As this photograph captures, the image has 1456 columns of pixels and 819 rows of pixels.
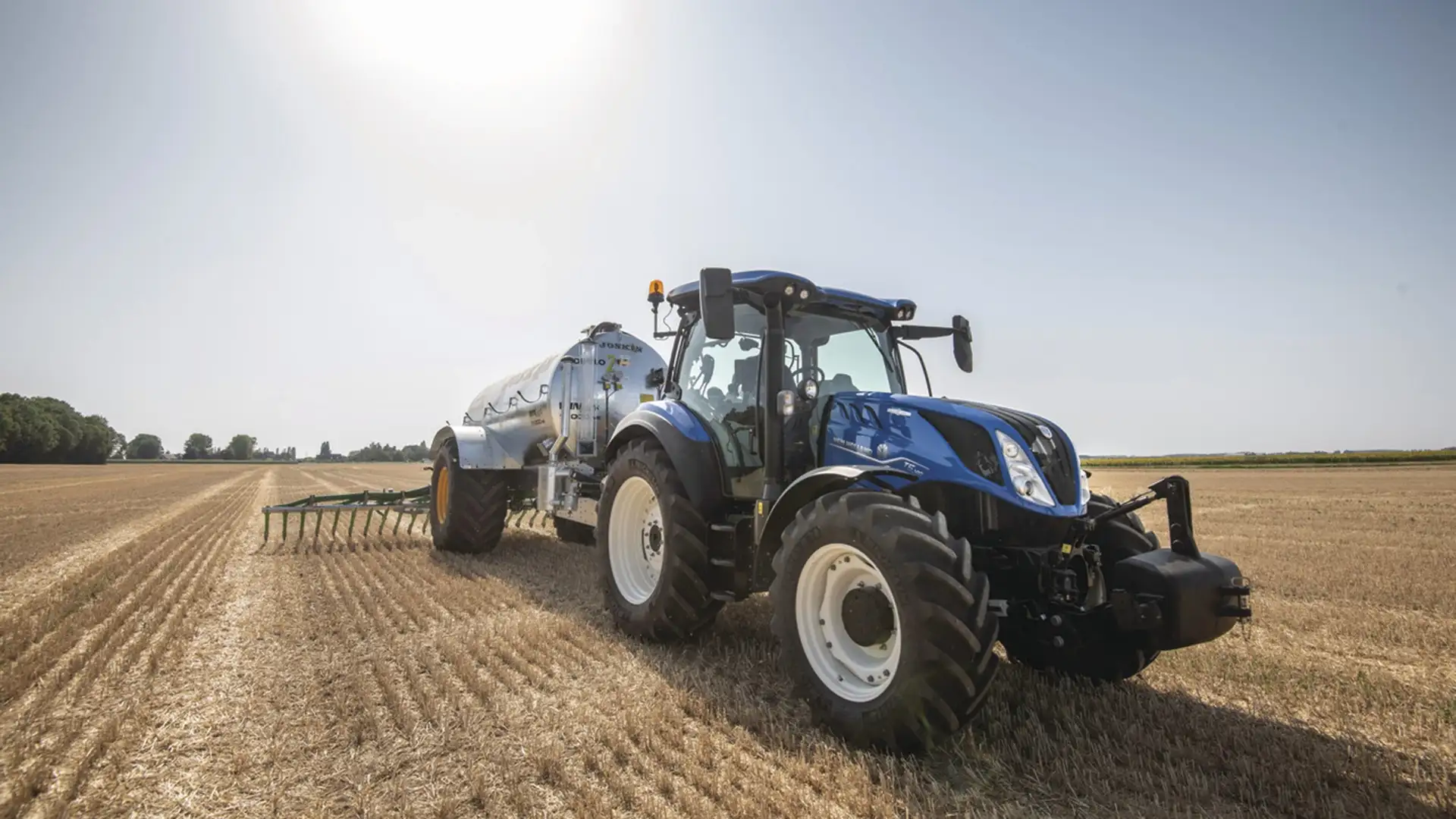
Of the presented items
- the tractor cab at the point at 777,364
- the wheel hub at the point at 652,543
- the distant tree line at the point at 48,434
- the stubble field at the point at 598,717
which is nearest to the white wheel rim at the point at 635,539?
the wheel hub at the point at 652,543

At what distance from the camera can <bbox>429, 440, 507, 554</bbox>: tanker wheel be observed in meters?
8.85

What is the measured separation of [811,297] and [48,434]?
280 feet

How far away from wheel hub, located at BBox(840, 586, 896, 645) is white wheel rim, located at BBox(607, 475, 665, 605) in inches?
92.3

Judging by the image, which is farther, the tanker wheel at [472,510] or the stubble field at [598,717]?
the tanker wheel at [472,510]

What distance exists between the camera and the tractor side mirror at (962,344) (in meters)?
4.96

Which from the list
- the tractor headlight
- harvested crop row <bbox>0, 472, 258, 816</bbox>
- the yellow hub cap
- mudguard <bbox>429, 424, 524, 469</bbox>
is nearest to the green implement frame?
the yellow hub cap

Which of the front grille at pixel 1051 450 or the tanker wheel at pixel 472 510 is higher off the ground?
the front grille at pixel 1051 450

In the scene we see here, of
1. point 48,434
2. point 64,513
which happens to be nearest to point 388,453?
point 48,434

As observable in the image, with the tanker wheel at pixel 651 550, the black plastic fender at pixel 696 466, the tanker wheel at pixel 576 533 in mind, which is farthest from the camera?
the tanker wheel at pixel 576 533

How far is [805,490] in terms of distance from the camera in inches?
144

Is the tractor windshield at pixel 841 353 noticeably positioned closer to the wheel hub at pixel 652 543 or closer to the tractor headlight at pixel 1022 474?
the tractor headlight at pixel 1022 474

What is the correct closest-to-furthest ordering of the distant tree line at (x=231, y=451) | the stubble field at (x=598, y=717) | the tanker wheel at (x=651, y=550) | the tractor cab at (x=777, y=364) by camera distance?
the stubble field at (x=598, y=717) < the tractor cab at (x=777, y=364) < the tanker wheel at (x=651, y=550) < the distant tree line at (x=231, y=451)

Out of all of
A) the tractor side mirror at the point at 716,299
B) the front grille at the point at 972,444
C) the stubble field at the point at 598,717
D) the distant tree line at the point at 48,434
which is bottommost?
the stubble field at the point at 598,717

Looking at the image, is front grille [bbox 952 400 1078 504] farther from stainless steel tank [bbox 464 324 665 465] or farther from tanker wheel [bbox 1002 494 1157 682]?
stainless steel tank [bbox 464 324 665 465]
